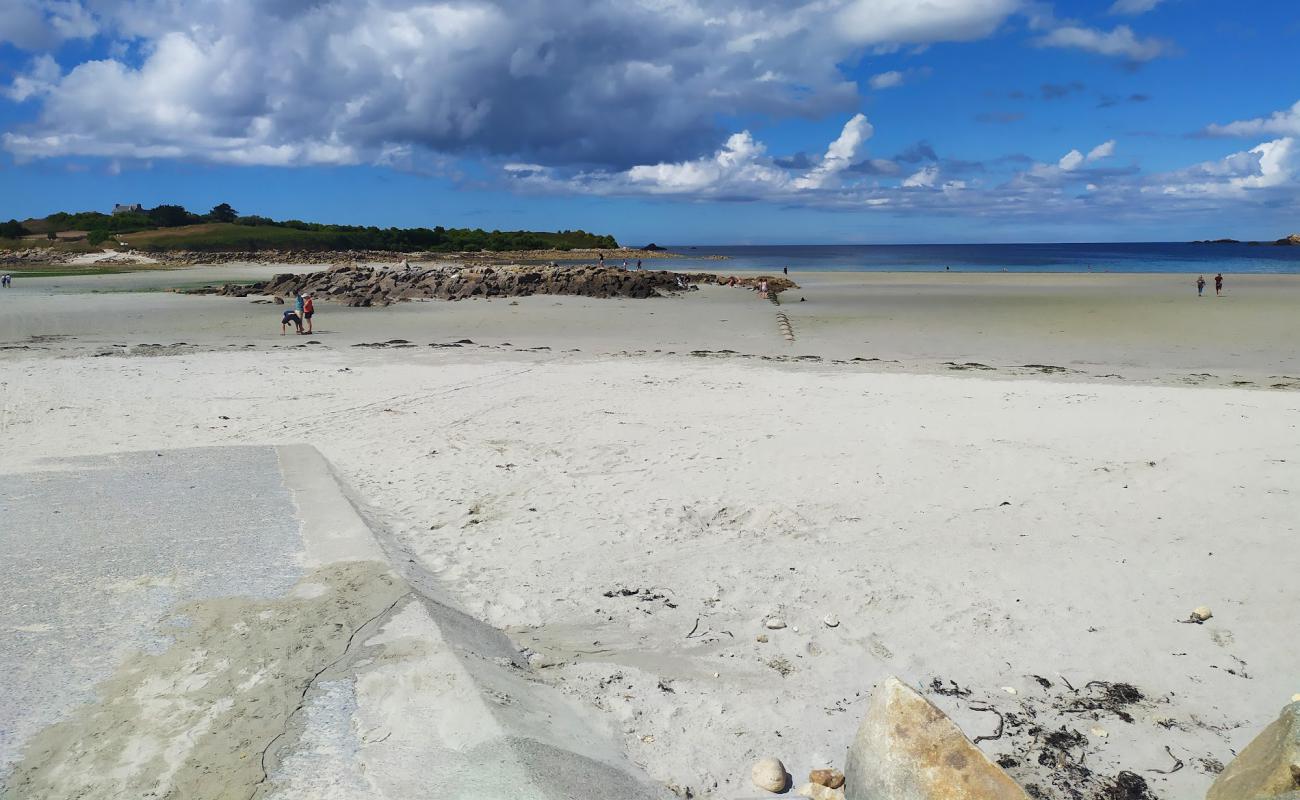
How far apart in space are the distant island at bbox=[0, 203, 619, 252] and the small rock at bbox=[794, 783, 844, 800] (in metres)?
87.7

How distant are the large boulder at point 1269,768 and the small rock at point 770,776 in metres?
1.55

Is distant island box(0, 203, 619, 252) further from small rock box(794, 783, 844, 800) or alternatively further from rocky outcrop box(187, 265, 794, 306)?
small rock box(794, 783, 844, 800)

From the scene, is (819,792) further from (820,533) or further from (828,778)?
(820,533)

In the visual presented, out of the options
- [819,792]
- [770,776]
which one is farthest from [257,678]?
[819,792]

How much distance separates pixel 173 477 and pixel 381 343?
39.4 ft

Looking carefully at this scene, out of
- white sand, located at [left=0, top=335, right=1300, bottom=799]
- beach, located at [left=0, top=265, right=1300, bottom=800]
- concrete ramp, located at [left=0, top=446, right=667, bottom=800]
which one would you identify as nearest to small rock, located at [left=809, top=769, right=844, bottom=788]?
white sand, located at [left=0, top=335, right=1300, bottom=799]

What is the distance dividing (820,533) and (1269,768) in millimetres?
3795

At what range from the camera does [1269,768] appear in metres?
2.75

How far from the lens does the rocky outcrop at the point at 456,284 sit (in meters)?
32.5

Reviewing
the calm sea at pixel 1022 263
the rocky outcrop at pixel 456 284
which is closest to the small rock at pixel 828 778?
the rocky outcrop at pixel 456 284

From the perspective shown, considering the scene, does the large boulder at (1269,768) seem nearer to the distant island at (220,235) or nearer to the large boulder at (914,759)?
the large boulder at (914,759)

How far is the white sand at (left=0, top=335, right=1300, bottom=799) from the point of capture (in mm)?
4219

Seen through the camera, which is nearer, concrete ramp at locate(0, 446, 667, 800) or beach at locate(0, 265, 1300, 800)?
concrete ramp at locate(0, 446, 667, 800)

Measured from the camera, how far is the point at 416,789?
302 cm
